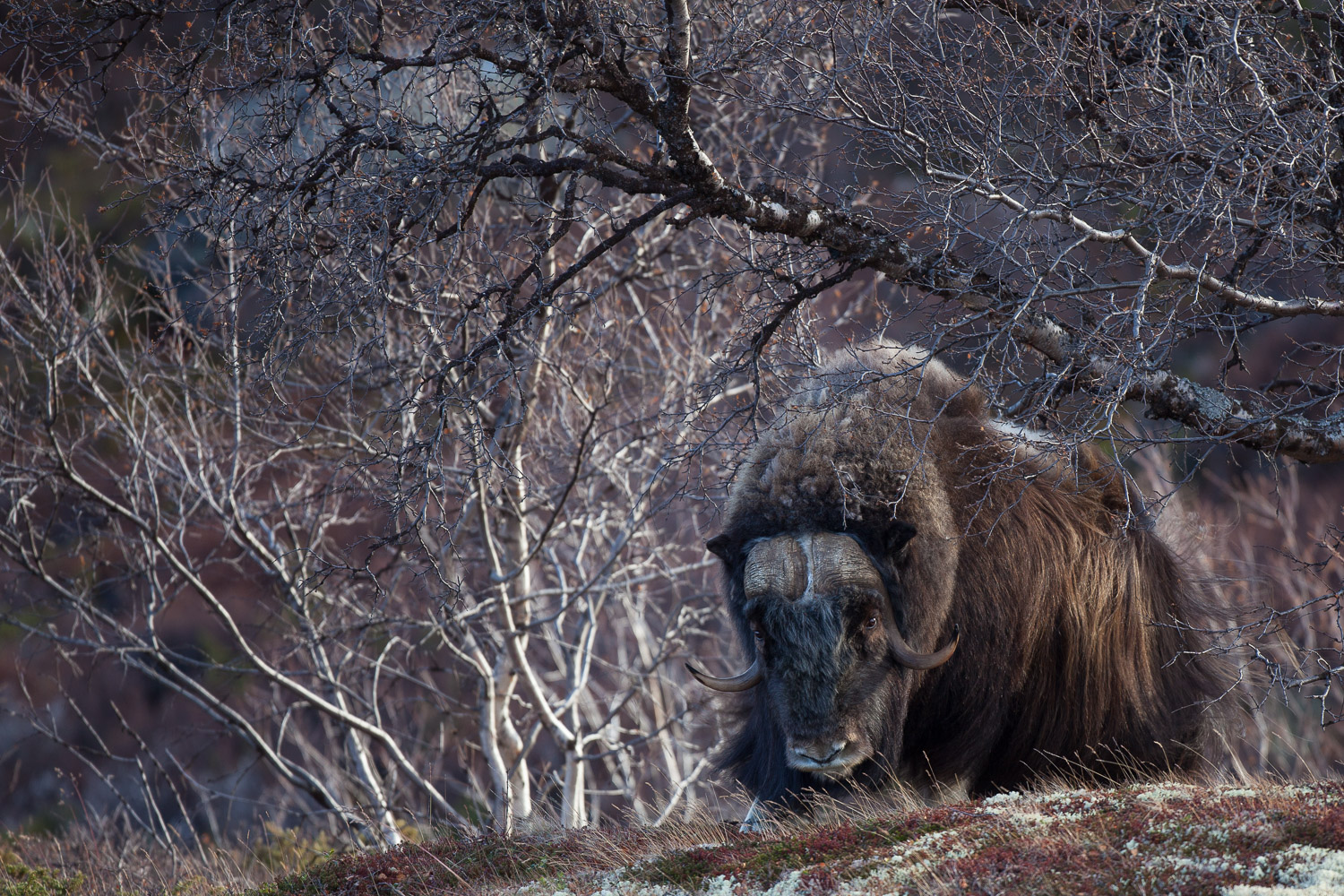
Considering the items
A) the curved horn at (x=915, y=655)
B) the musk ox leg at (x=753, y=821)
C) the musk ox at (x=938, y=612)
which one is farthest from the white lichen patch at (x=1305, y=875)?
the musk ox leg at (x=753, y=821)

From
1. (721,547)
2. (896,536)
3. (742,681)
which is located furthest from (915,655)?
(721,547)

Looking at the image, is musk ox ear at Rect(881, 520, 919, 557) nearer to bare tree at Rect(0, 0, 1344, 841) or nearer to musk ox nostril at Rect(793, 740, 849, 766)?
bare tree at Rect(0, 0, 1344, 841)

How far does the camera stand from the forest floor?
3.49 m

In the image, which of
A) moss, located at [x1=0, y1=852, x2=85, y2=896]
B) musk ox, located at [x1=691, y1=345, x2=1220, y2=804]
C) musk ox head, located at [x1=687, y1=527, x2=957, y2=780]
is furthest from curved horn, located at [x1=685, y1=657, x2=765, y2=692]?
moss, located at [x1=0, y1=852, x2=85, y2=896]

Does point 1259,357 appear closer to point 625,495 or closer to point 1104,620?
point 625,495

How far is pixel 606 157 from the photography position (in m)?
4.88

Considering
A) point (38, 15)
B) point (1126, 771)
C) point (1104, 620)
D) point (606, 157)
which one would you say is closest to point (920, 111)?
point (606, 157)

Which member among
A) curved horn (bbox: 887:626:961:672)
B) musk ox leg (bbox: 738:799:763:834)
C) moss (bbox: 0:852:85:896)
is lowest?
moss (bbox: 0:852:85:896)

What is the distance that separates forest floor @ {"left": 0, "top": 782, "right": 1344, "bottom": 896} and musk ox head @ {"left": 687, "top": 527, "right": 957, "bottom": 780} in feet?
1.42

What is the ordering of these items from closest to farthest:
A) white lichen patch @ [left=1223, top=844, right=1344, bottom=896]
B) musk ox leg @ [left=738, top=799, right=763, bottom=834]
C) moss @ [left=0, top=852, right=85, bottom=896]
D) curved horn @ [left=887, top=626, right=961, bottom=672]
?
white lichen patch @ [left=1223, top=844, right=1344, bottom=896] < musk ox leg @ [left=738, top=799, right=763, bottom=834] < curved horn @ [left=887, top=626, right=961, bottom=672] < moss @ [left=0, top=852, right=85, bottom=896]

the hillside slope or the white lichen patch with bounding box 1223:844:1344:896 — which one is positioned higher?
the white lichen patch with bounding box 1223:844:1344:896

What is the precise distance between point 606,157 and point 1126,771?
380 centimetres

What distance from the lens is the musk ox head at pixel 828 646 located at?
17.6 feet

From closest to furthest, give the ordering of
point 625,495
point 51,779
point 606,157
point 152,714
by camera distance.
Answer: point 606,157, point 625,495, point 51,779, point 152,714
